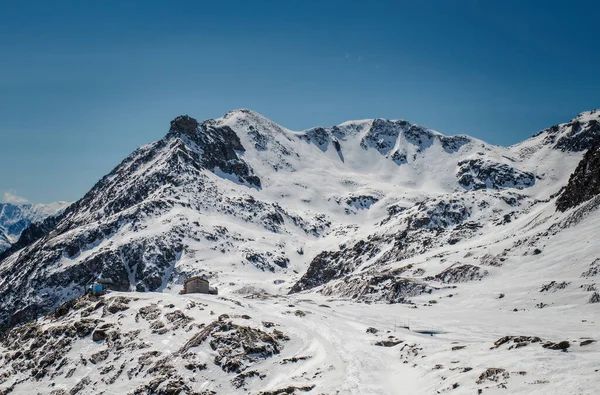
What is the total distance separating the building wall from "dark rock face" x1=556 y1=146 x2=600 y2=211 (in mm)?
75670

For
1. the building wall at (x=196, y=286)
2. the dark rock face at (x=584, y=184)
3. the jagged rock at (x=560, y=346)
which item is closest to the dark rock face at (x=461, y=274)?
the dark rock face at (x=584, y=184)

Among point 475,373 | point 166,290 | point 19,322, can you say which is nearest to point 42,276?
point 19,322

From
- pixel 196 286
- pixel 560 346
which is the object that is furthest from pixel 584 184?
pixel 196 286

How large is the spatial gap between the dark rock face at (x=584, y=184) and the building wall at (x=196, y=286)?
7567cm

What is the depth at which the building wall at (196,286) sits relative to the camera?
9131cm

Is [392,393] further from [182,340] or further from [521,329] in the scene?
[182,340]

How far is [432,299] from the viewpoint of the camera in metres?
83.9

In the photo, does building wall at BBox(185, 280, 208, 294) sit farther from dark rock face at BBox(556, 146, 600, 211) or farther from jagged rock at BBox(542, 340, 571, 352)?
dark rock face at BBox(556, 146, 600, 211)

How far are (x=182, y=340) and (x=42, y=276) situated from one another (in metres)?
161

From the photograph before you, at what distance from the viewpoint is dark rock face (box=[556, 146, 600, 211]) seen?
320 ft

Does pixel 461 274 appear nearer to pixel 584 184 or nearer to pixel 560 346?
pixel 584 184

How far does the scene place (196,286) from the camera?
300ft

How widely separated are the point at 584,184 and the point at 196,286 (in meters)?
80.8

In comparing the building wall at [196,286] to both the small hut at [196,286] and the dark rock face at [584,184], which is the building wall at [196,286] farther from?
the dark rock face at [584,184]
